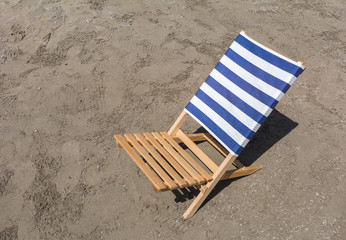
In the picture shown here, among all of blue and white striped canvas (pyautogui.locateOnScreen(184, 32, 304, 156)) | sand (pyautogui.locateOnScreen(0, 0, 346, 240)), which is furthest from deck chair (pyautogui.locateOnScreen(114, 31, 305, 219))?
sand (pyautogui.locateOnScreen(0, 0, 346, 240))

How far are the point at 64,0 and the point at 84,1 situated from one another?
0.36 m

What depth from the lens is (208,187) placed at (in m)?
2.81

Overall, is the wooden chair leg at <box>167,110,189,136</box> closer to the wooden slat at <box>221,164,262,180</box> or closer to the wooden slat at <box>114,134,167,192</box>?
the wooden slat at <box>114,134,167,192</box>

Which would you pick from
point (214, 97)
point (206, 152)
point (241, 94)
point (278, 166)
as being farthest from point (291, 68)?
point (206, 152)

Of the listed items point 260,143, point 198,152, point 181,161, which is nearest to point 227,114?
point 198,152

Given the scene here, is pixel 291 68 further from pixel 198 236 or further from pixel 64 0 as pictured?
pixel 64 0

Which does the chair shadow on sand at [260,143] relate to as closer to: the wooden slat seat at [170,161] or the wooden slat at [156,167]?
the wooden slat seat at [170,161]

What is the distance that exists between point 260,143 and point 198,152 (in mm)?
729

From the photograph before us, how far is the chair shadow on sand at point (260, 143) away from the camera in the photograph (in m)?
3.08

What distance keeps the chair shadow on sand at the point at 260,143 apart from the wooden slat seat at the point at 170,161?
0.57 feet

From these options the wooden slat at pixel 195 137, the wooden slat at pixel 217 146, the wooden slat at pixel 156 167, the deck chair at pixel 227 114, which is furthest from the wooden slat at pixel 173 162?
the wooden slat at pixel 217 146

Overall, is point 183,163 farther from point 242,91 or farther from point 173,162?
point 242,91

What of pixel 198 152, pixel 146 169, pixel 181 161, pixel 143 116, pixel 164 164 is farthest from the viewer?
pixel 143 116

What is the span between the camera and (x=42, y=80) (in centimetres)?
426
